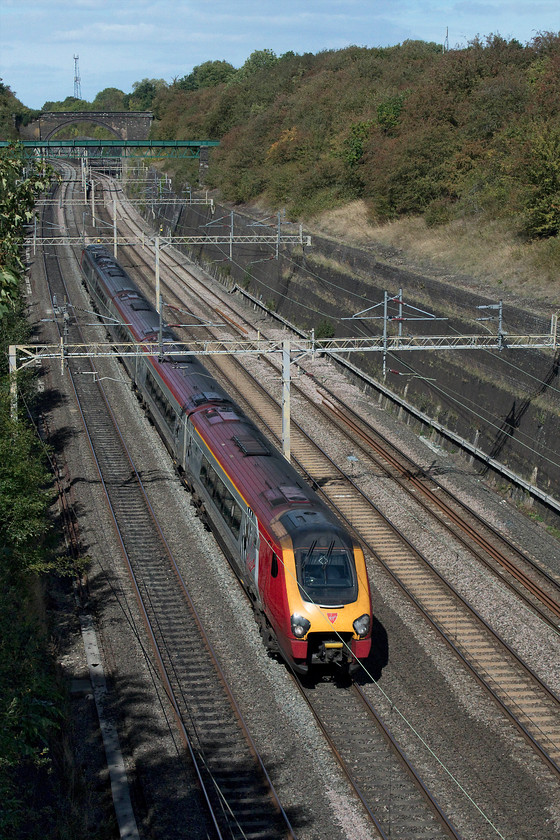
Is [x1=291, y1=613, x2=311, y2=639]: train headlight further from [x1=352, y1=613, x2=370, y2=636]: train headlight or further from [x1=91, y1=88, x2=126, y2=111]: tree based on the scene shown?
[x1=91, y1=88, x2=126, y2=111]: tree

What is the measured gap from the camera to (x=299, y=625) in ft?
47.7

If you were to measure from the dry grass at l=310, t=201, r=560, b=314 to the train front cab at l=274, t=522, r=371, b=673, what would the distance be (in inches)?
680

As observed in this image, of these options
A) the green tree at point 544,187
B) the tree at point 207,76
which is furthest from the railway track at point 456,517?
the tree at point 207,76

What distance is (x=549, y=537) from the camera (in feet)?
75.7

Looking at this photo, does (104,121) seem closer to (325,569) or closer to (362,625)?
(325,569)

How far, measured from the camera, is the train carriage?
14.8 metres

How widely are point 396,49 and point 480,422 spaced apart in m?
61.9

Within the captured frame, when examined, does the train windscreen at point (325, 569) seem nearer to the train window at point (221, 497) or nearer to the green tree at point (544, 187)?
the train window at point (221, 497)

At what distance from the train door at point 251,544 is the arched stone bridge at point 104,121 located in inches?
3569

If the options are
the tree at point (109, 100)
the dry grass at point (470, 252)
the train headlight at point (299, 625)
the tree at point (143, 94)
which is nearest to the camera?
the train headlight at point (299, 625)

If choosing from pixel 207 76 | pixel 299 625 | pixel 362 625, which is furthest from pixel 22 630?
pixel 207 76

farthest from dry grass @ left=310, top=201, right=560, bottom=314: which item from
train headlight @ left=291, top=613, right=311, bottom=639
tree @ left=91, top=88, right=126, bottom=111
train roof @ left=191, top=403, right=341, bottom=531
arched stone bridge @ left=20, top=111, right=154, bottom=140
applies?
tree @ left=91, top=88, right=126, bottom=111

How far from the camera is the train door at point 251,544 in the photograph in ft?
54.6

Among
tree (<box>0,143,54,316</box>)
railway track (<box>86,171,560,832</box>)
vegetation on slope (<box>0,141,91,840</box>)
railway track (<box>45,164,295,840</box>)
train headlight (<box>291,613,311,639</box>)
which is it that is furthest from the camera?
railway track (<box>86,171,560,832</box>)
